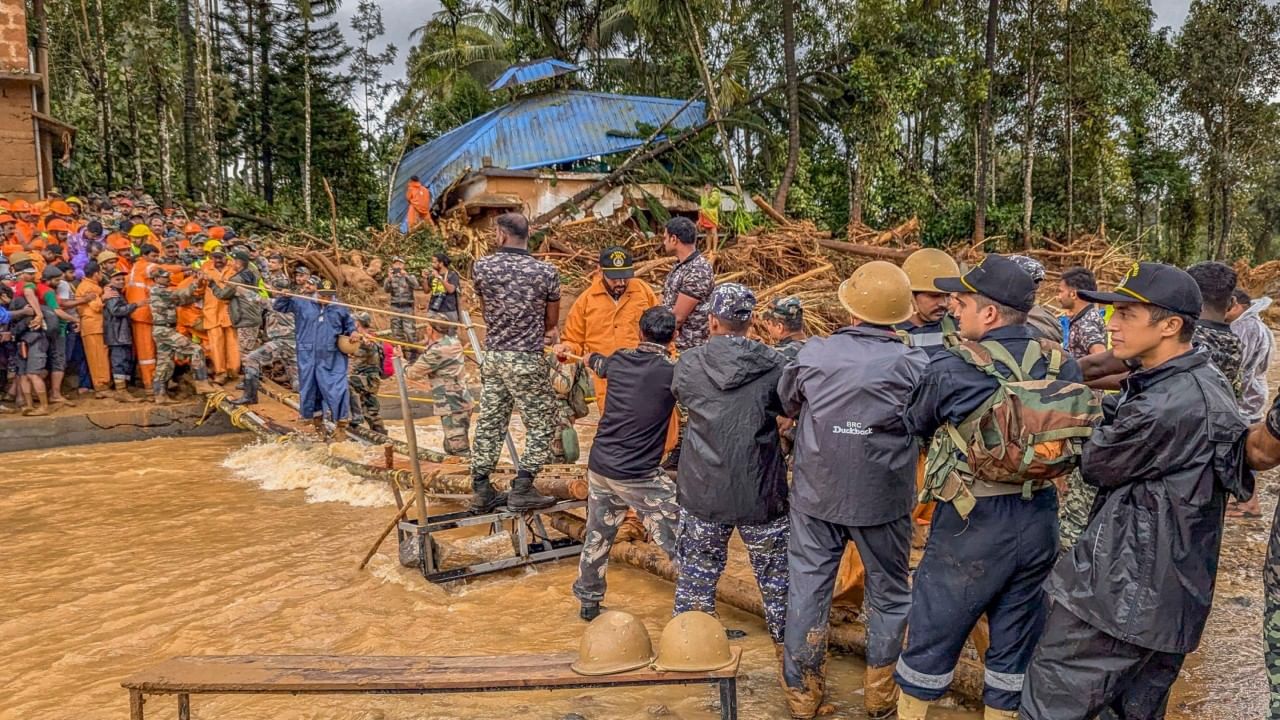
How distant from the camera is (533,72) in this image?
2250 cm

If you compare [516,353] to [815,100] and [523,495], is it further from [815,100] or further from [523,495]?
[815,100]

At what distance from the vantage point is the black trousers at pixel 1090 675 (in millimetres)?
2500

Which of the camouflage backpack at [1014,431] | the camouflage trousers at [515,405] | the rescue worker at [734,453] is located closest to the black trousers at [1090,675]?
the camouflage backpack at [1014,431]

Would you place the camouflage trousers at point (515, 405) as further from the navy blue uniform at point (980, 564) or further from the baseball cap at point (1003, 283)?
the baseball cap at point (1003, 283)

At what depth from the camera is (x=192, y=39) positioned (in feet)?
66.6

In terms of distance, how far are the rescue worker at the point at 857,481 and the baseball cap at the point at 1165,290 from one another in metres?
0.97

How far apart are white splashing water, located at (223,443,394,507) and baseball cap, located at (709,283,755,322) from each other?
4.65 meters

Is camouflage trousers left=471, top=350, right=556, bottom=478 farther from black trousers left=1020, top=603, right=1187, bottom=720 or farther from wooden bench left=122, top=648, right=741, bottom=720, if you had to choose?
black trousers left=1020, top=603, right=1187, bottom=720

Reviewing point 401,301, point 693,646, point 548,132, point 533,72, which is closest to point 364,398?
point 401,301

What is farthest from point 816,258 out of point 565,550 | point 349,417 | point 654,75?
point 654,75

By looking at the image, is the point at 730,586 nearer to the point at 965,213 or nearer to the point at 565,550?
the point at 565,550

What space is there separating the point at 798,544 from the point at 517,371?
2.42m

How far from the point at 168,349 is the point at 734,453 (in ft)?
32.1

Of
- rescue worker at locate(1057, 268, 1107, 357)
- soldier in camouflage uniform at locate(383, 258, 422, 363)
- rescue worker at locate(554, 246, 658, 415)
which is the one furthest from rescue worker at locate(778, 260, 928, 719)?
soldier in camouflage uniform at locate(383, 258, 422, 363)
